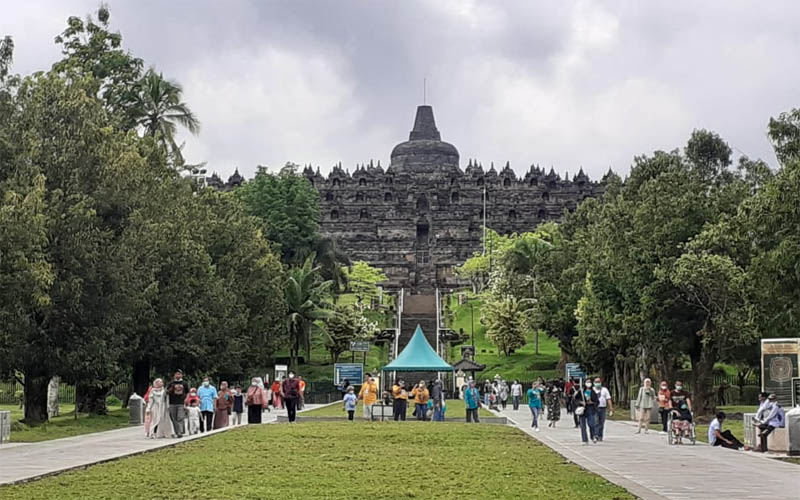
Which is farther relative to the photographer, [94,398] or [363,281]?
[363,281]

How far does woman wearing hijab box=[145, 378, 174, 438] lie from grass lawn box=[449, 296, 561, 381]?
39449 millimetres

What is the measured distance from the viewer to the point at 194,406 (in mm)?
28094

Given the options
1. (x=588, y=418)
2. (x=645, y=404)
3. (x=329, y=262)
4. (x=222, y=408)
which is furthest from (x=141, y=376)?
(x=329, y=262)

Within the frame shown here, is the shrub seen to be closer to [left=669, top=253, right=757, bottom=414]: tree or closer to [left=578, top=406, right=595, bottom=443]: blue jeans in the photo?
[left=669, top=253, right=757, bottom=414]: tree

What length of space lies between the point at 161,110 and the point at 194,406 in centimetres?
2581

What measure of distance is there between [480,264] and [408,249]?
27.9 meters

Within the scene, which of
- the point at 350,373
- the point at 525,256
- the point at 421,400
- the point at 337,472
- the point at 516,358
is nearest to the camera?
the point at 337,472

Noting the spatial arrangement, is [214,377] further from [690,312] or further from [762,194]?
[762,194]

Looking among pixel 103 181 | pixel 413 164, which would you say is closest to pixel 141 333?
pixel 103 181

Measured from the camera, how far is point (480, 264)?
98.5 metres

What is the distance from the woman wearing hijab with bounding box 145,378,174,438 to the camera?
25.9 m

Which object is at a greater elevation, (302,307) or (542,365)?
(302,307)

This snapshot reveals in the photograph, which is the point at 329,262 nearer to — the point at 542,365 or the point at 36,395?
the point at 542,365

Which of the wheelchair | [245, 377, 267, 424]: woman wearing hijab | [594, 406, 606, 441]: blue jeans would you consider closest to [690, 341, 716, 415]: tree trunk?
the wheelchair
